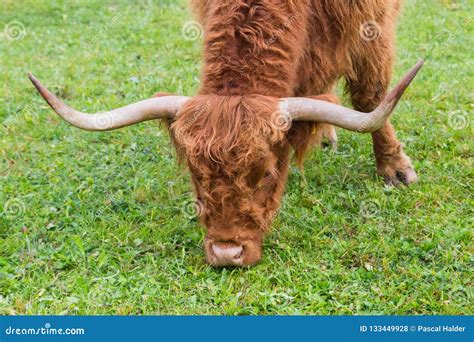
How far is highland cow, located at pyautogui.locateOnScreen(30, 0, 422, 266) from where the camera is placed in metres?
3.94

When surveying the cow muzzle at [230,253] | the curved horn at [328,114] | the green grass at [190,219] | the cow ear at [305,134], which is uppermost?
the curved horn at [328,114]

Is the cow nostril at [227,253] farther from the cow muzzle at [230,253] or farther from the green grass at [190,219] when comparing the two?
the green grass at [190,219]

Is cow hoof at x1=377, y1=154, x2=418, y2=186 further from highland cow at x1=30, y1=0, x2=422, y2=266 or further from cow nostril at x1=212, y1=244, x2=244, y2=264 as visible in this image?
cow nostril at x1=212, y1=244, x2=244, y2=264

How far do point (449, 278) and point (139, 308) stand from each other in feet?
6.75

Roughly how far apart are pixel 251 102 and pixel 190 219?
1.43 m

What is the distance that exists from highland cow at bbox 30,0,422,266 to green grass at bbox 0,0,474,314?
1.38 feet

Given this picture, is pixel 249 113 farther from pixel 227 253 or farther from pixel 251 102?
pixel 227 253

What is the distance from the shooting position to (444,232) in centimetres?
461

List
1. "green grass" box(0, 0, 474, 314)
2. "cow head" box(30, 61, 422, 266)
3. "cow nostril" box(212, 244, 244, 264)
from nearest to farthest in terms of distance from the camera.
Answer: "cow head" box(30, 61, 422, 266), "green grass" box(0, 0, 474, 314), "cow nostril" box(212, 244, 244, 264)

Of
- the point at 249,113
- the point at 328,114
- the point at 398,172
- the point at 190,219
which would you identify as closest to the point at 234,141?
the point at 249,113

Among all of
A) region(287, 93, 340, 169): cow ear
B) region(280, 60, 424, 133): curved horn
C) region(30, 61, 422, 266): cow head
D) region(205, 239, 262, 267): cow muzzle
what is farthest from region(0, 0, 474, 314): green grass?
region(280, 60, 424, 133): curved horn

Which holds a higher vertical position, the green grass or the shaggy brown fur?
the shaggy brown fur

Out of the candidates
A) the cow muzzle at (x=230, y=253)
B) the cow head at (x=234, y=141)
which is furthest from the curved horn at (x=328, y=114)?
the cow muzzle at (x=230, y=253)

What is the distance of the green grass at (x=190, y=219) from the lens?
4035mm
